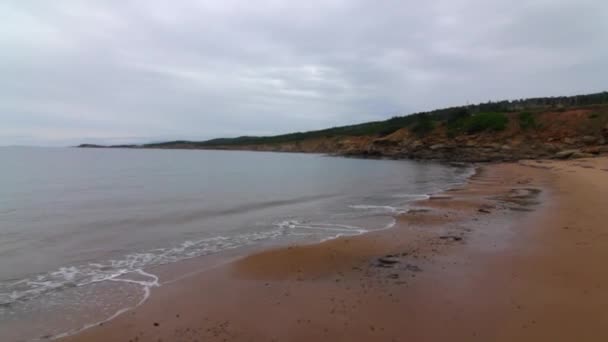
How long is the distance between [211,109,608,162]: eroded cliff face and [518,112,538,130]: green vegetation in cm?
62

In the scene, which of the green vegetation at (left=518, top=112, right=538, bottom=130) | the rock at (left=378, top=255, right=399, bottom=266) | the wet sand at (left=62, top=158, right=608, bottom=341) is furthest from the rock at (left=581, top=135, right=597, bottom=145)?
the rock at (left=378, top=255, right=399, bottom=266)

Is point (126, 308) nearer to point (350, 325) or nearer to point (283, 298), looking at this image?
point (283, 298)

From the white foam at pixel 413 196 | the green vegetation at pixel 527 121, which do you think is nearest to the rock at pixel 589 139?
the green vegetation at pixel 527 121

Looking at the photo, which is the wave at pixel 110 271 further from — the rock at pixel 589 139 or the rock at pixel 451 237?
the rock at pixel 589 139

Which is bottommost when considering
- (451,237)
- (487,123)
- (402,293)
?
(451,237)

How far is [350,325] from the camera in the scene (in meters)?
5.38

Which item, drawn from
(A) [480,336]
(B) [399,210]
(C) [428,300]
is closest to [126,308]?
(C) [428,300]

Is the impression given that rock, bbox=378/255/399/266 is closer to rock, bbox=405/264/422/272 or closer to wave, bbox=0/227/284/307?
rock, bbox=405/264/422/272

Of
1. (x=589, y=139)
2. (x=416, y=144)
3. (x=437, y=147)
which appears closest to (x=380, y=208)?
(x=589, y=139)

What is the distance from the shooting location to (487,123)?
73.8 meters

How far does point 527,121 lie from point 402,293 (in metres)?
76.1

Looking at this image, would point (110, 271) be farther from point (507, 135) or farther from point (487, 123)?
point (487, 123)

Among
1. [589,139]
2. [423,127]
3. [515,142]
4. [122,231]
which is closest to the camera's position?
[122,231]

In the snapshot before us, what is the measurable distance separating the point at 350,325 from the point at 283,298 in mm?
1572
